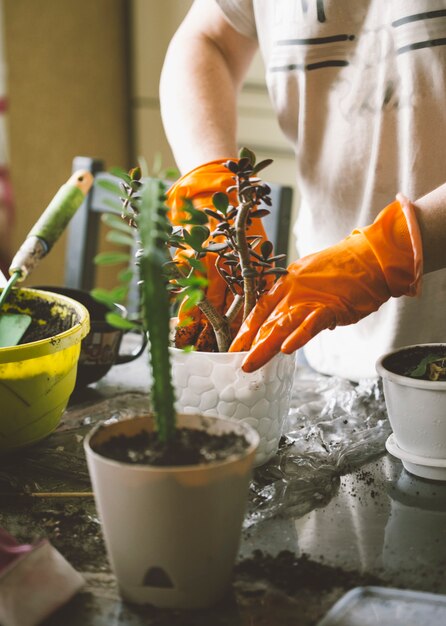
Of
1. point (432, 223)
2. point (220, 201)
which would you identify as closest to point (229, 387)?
point (220, 201)

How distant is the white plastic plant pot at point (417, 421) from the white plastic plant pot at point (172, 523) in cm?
23

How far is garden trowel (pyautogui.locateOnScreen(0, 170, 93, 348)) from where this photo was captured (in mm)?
945

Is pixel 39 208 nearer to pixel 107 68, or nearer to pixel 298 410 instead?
pixel 107 68

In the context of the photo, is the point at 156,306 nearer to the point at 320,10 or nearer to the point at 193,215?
the point at 193,215

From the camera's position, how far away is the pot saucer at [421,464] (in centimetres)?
77

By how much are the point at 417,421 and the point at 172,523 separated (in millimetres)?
319

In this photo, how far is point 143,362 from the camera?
1194mm

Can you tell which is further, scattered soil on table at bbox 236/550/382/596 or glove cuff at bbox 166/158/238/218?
glove cuff at bbox 166/158/238/218

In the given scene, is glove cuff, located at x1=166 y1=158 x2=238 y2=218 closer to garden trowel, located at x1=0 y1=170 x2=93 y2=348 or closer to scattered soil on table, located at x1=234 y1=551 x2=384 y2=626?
garden trowel, located at x1=0 y1=170 x2=93 y2=348

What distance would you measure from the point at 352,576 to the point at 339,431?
289 millimetres

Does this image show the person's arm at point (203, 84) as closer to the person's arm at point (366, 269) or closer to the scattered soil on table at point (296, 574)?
the person's arm at point (366, 269)

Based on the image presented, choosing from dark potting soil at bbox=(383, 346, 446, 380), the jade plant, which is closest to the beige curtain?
the jade plant

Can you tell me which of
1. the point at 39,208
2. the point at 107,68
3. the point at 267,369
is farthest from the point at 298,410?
the point at 107,68

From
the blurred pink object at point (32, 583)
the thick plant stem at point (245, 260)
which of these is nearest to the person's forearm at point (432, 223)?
the thick plant stem at point (245, 260)
